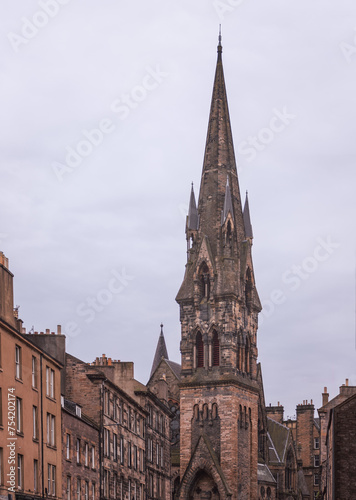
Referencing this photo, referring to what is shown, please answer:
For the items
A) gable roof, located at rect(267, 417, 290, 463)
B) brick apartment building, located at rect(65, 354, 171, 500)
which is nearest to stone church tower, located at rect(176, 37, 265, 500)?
gable roof, located at rect(267, 417, 290, 463)

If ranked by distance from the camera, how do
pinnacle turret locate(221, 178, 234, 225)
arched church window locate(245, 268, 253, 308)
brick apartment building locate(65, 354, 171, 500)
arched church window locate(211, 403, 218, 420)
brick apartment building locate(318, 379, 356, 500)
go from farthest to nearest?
arched church window locate(245, 268, 253, 308) < pinnacle turret locate(221, 178, 234, 225) < arched church window locate(211, 403, 218, 420) < brick apartment building locate(65, 354, 171, 500) < brick apartment building locate(318, 379, 356, 500)

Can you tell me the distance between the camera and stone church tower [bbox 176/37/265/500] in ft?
321

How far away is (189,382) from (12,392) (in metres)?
56.7

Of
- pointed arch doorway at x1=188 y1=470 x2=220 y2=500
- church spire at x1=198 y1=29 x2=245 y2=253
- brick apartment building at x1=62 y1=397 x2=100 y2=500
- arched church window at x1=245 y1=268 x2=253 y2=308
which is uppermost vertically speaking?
church spire at x1=198 y1=29 x2=245 y2=253

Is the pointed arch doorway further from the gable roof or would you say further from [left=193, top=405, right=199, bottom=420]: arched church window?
the gable roof

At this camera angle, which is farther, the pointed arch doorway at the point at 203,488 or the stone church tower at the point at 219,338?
the stone church tower at the point at 219,338

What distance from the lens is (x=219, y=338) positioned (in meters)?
102

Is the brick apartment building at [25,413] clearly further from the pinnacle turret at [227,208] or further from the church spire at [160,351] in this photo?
the church spire at [160,351]

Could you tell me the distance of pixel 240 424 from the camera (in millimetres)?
100688

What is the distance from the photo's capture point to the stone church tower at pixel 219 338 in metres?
97.9

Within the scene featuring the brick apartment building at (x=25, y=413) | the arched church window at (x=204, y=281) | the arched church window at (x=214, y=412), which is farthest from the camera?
the arched church window at (x=204, y=281)

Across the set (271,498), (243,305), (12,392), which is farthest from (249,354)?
(12,392)

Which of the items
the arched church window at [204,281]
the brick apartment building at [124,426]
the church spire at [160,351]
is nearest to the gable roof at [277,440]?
the church spire at [160,351]

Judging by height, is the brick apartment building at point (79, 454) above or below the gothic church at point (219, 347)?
below
